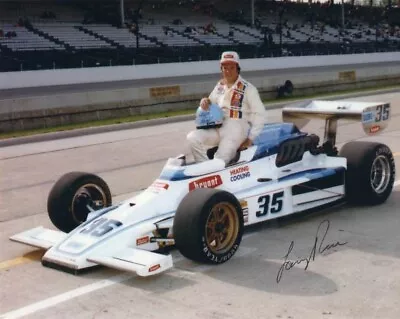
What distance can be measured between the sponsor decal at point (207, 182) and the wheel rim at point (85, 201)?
1196mm

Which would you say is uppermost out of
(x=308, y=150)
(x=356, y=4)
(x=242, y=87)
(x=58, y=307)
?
(x=356, y=4)

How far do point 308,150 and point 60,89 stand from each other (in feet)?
57.3

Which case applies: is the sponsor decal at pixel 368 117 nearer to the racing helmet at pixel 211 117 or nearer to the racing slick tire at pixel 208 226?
the racing helmet at pixel 211 117

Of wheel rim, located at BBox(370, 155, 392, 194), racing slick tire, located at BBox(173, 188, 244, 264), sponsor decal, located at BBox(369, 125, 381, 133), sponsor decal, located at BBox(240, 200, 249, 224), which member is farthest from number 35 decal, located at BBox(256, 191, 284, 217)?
sponsor decal, located at BBox(369, 125, 381, 133)

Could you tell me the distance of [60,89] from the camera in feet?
78.0

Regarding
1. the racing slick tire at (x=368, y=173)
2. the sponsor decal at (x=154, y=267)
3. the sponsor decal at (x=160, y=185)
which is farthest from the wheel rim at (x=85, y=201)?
the racing slick tire at (x=368, y=173)

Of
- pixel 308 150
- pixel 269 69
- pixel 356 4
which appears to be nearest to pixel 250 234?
pixel 308 150

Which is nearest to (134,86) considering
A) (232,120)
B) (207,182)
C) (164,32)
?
(164,32)

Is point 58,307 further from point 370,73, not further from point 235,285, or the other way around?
point 370,73

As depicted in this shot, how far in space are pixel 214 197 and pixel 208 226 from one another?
0.87 feet

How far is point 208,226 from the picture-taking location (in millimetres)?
5676

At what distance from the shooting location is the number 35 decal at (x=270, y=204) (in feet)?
21.4

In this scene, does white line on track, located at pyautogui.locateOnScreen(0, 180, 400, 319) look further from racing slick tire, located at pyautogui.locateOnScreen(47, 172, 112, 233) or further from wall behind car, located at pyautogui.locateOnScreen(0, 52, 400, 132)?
wall behind car, located at pyautogui.locateOnScreen(0, 52, 400, 132)
